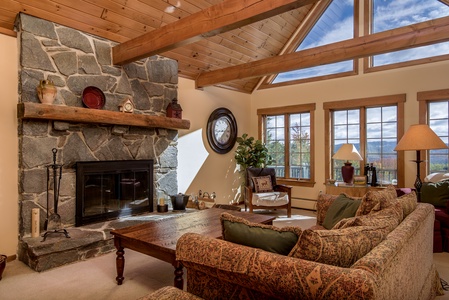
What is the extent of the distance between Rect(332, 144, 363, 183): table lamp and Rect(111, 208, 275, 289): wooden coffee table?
7.65ft

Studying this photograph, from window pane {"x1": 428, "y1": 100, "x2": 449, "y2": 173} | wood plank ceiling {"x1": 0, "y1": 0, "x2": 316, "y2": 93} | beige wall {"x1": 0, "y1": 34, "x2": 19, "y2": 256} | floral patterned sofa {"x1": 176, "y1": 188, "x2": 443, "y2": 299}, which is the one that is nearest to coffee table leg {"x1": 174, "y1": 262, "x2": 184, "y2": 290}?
floral patterned sofa {"x1": 176, "y1": 188, "x2": 443, "y2": 299}

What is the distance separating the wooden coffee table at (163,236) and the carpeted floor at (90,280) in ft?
0.61

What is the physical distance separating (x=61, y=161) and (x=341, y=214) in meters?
3.21

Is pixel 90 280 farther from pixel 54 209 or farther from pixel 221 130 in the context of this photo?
pixel 221 130

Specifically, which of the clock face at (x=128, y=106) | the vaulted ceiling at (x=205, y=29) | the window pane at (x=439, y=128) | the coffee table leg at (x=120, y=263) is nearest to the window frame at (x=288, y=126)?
the vaulted ceiling at (x=205, y=29)

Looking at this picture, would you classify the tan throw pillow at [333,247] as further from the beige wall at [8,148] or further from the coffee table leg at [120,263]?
the beige wall at [8,148]

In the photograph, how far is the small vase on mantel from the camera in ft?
10.9

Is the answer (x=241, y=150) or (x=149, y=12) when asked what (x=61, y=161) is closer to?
(x=149, y=12)

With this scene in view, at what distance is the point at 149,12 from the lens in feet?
12.8

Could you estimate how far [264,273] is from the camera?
4.18 ft

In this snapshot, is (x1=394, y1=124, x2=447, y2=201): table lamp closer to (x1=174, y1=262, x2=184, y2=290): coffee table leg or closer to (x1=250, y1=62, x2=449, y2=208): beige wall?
(x1=250, y1=62, x2=449, y2=208): beige wall

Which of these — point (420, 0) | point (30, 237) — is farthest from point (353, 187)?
point (30, 237)

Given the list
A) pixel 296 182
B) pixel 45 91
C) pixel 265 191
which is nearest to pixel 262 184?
pixel 265 191

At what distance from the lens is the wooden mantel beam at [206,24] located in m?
2.57
